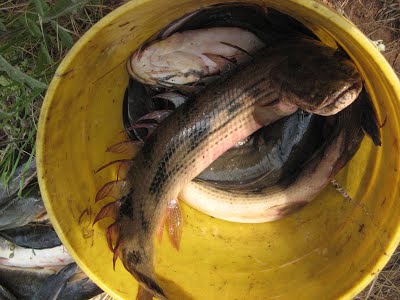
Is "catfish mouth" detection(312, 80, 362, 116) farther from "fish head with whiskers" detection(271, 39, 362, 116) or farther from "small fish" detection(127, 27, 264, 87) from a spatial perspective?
"small fish" detection(127, 27, 264, 87)

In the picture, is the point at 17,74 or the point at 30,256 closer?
the point at 17,74

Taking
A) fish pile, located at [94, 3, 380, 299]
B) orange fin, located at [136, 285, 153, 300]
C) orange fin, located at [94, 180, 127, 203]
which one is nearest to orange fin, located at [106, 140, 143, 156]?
fish pile, located at [94, 3, 380, 299]

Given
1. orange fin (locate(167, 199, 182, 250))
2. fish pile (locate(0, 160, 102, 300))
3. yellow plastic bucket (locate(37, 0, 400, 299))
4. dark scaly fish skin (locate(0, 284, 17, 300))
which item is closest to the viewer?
yellow plastic bucket (locate(37, 0, 400, 299))

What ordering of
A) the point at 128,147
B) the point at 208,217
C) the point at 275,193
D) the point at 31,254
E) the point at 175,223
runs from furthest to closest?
the point at 31,254 → the point at 208,217 → the point at 275,193 → the point at 175,223 → the point at 128,147

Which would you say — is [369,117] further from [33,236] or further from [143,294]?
[33,236]

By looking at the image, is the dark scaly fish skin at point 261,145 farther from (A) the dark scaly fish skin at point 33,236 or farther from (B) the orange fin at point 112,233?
(A) the dark scaly fish skin at point 33,236

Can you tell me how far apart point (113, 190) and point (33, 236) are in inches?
33.4

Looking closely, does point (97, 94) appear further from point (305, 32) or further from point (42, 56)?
point (305, 32)

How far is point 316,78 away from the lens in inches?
64.1

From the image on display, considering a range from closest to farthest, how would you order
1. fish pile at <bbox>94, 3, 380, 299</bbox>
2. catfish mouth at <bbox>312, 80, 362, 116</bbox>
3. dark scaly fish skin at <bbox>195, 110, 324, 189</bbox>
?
1. catfish mouth at <bbox>312, 80, 362, 116</bbox>
2. fish pile at <bbox>94, 3, 380, 299</bbox>
3. dark scaly fish skin at <bbox>195, 110, 324, 189</bbox>

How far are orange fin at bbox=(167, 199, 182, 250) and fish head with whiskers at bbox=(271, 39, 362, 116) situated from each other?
0.64 m

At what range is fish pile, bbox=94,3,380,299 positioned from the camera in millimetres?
1782

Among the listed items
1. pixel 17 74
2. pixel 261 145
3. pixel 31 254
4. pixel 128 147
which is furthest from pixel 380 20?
pixel 31 254

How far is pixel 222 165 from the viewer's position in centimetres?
222
